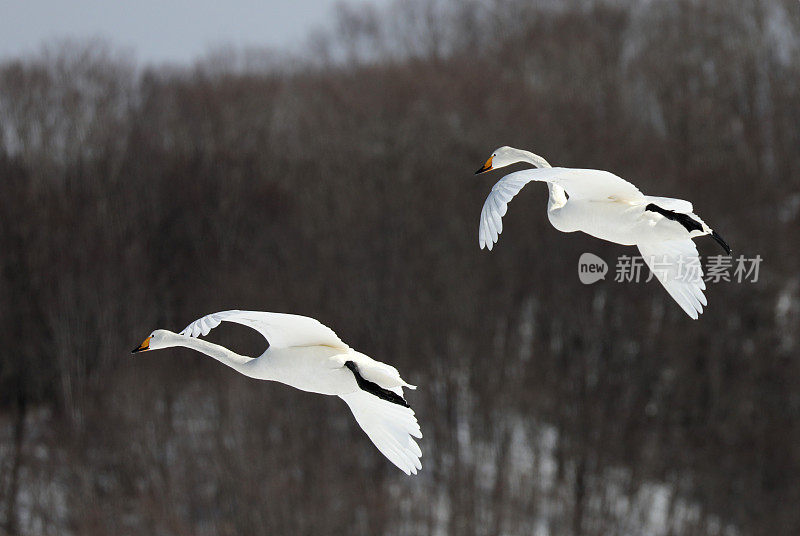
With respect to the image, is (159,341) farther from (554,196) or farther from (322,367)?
(554,196)

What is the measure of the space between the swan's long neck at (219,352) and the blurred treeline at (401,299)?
71.9 feet

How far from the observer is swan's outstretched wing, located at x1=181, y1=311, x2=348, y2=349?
344 inches

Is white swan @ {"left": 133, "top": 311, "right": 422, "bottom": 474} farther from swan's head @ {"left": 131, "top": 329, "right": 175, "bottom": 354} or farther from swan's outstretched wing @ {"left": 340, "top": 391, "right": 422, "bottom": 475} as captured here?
swan's head @ {"left": 131, "top": 329, "right": 175, "bottom": 354}

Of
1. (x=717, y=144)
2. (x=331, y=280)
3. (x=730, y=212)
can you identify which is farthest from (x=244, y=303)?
(x=717, y=144)

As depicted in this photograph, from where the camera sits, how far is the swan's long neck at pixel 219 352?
9.83 m

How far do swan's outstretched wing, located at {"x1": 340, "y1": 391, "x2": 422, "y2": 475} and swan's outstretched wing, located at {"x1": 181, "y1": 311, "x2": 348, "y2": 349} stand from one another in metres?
0.76

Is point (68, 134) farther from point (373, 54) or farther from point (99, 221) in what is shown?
point (373, 54)

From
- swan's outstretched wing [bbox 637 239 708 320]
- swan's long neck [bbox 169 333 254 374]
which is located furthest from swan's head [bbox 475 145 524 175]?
swan's long neck [bbox 169 333 254 374]

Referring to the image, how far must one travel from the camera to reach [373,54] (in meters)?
70.9

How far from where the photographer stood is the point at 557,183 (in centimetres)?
1025

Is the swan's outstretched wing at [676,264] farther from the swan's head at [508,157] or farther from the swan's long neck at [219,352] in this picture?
the swan's long neck at [219,352]

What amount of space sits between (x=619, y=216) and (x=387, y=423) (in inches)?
97.8

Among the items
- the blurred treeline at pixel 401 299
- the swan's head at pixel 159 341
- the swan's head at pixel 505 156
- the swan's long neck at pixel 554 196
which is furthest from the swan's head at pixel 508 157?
the blurred treeline at pixel 401 299

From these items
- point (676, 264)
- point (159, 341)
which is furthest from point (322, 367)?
point (676, 264)
